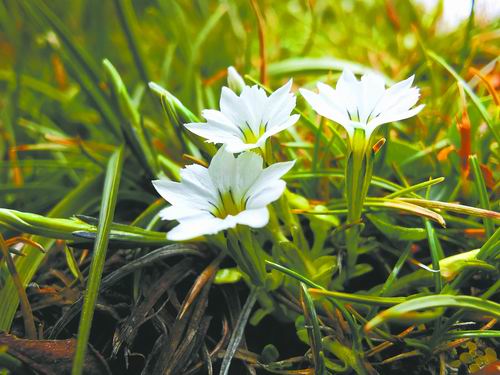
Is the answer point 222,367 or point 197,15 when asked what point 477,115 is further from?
point 197,15

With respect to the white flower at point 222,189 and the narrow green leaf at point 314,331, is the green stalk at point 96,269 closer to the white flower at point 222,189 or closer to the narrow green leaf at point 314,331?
the white flower at point 222,189

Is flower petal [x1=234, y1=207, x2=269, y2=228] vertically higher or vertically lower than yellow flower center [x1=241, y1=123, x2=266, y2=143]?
lower

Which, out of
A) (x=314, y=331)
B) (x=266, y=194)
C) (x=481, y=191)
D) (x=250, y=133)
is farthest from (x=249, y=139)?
(x=481, y=191)

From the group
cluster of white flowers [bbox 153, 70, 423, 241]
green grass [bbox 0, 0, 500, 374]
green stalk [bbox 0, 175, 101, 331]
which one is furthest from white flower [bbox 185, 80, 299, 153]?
green stalk [bbox 0, 175, 101, 331]

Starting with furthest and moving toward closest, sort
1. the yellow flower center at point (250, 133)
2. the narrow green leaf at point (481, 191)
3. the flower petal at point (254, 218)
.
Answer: the narrow green leaf at point (481, 191) < the yellow flower center at point (250, 133) < the flower petal at point (254, 218)

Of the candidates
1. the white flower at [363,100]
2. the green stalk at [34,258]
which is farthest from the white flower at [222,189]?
the green stalk at [34,258]

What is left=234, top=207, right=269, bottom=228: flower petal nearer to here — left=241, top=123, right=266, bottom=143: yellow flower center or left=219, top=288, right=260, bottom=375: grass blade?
left=241, top=123, right=266, bottom=143: yellow flower center
